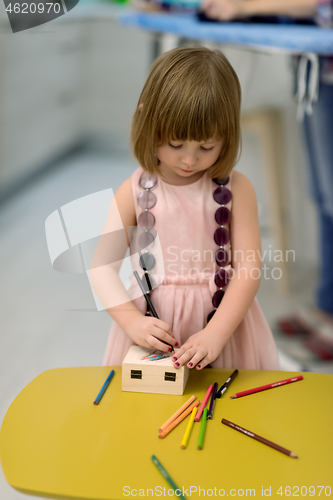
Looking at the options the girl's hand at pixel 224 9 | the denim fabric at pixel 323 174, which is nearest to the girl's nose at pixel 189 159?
the girl's hand at pixel 224 9

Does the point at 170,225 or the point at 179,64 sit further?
the point at 170,225

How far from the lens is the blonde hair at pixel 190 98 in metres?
0.63

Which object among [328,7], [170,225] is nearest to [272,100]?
[328,7]

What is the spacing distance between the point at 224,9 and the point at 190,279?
0.89 m

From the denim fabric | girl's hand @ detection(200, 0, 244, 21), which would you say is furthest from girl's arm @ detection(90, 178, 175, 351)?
the denim fabric

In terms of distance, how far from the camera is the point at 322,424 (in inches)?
24.3

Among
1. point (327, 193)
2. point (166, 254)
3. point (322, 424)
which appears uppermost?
point (166, 254)

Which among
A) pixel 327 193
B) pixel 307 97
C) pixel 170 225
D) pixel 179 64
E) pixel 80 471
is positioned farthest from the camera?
pixel 327 193

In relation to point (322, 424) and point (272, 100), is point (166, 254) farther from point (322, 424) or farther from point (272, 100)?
point (272, 100)

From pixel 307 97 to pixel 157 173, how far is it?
79 cm

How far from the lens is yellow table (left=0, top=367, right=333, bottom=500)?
0.52m

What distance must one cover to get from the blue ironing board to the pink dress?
0.67 meters

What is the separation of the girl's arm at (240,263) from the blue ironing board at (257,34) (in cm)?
65

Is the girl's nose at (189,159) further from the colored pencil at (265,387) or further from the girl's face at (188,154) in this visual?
the colored pencil at (265,387)
